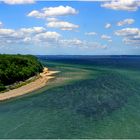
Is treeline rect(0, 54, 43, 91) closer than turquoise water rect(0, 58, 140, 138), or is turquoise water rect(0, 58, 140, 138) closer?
turquoise water rect(0, 58, 140, 138)

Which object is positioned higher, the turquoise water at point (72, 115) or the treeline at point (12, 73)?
the treeline at point (12, 73)

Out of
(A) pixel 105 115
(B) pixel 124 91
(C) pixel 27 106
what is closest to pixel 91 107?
(A) pixel 105 115

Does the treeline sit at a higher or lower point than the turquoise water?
higher

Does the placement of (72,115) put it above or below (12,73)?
below

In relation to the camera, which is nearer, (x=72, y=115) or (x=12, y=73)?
(x=72, y=115)

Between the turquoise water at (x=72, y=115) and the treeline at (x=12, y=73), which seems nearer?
the turquoise water at (x=72, y=115)

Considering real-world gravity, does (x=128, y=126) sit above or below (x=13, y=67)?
below

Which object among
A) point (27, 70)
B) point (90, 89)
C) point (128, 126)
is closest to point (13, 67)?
point (27, 70)

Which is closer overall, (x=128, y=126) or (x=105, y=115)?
(x=128, y=126)

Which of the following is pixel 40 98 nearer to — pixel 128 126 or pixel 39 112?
pixel 39 112

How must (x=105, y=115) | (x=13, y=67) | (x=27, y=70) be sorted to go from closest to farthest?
(x=105, y=115)
(x=13, y=67)
(x=27, y=70)

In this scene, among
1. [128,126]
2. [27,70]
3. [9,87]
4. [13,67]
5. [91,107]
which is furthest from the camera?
[27,70]
